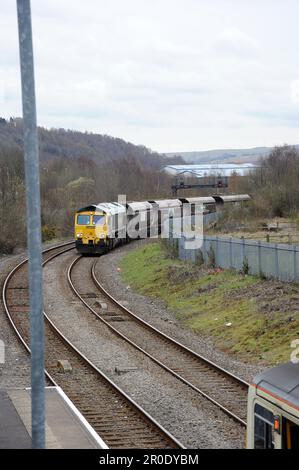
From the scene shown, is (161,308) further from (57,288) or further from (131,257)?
(131,257)

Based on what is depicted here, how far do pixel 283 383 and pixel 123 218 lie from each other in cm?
3928

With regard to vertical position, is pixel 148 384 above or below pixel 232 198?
below

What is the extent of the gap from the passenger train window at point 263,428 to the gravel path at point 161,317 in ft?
25.7

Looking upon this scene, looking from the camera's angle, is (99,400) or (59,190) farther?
(59,190)

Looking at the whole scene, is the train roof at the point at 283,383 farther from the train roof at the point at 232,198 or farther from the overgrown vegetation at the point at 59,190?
the train roof at the point at 232,198

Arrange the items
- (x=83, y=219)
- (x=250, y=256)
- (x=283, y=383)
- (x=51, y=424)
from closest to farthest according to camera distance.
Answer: (x=283, y=383)
(x=51, y=424)
(x=250, y=256)
(x=83, y=219)

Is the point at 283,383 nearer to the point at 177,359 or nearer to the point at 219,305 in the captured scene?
the point at 177,359

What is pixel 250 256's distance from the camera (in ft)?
86.7

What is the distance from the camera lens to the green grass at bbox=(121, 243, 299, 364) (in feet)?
62.7

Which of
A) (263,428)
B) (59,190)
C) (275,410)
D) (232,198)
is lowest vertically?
(263,428)

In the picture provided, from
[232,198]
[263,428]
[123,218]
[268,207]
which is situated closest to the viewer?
[263,428]

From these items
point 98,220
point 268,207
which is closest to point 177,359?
point 98,220
